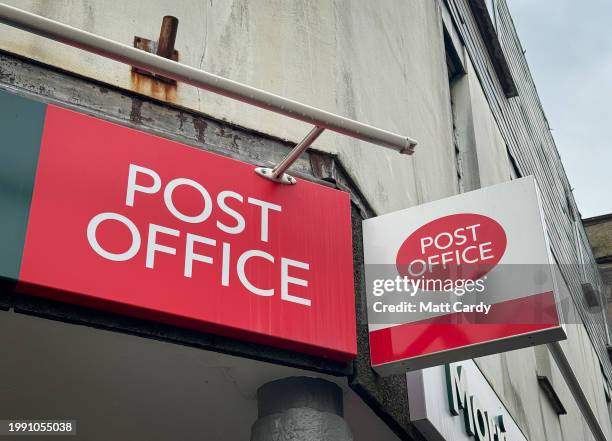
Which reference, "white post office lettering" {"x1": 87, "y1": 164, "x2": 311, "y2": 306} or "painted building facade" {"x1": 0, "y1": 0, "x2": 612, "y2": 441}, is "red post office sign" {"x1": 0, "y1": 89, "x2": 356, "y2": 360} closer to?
"white post office lettering" {"x1": 87, "y1": 164, "x2": 311, "y2": 306}

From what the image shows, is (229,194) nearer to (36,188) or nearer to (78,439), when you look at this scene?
(36,188)

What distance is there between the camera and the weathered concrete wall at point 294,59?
192 inches

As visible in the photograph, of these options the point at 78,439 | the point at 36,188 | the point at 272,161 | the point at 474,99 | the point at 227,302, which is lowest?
the point at 78,439

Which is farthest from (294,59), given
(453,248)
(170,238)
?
(170,238)

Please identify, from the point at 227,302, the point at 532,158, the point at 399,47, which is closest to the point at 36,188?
the point at 227,302

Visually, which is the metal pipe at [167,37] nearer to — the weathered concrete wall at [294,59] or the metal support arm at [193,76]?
the weathered concrete wall at [294,59]

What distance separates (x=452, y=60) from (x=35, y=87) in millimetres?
6117

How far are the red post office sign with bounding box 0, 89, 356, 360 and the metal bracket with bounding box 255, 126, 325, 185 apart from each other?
4 cm

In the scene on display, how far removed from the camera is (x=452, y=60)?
9.77 m

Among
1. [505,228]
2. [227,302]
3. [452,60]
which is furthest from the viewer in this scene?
[452,60]

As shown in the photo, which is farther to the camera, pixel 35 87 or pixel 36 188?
pixel 35 87

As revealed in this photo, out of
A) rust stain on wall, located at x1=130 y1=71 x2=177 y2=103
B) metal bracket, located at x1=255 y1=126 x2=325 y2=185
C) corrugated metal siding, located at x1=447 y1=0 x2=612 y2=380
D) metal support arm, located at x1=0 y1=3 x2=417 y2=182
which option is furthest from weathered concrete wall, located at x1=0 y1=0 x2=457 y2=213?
corrugated metal siding, located at x1=447 y1=0 x2=612 y2=380

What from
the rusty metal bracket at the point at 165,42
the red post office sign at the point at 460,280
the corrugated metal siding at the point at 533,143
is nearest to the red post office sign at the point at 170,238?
the red post office sign at the point at 460,280

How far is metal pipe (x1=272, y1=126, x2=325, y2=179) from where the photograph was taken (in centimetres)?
458
